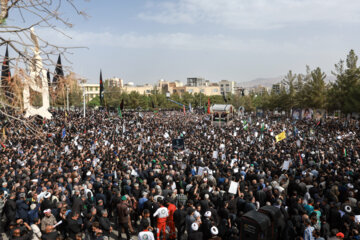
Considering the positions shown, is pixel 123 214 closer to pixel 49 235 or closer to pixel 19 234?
pixel 49 235

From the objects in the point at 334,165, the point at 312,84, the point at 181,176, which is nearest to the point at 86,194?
the point at 181,176

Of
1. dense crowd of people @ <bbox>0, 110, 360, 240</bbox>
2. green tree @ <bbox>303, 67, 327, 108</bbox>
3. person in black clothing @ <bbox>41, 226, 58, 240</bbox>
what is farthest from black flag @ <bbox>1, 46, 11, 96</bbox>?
green tree @ <bbox>303, 67, 327, 108</bbox>

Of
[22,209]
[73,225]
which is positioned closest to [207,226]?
[73,225]

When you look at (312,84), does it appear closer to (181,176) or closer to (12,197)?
(181,176)

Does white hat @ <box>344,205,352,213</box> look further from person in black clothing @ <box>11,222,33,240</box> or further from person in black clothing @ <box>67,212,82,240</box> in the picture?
person in black clothing @ <box>11,222,33,240</box>

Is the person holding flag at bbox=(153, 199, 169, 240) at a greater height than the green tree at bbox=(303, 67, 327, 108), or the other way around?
the green tree at bbox=(303, 67, 327, 108)

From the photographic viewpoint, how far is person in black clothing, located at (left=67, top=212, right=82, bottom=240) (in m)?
7.31

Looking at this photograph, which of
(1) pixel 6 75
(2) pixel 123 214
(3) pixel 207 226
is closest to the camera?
(1) pixel 6 75

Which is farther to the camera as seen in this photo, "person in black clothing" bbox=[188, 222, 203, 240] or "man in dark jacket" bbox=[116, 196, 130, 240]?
"man in dark jacket" bbox=[116, 196, 130, 240]

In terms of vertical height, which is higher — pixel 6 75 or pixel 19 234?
pixel 6 75

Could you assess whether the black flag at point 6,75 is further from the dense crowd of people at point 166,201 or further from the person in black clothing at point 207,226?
the person in black clothing at point 207,226

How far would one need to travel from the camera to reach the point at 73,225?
732cm

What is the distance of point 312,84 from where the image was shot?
170 feet

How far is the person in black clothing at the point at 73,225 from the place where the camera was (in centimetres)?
731
